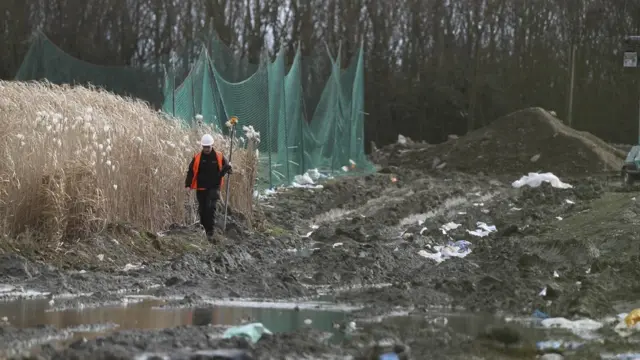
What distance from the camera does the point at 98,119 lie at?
14711mm

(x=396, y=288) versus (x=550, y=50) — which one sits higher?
(x=550, y=50)

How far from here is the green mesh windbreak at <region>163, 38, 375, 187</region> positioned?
20344mm

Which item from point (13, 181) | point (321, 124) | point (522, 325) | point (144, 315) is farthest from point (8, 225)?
point (321, 124)

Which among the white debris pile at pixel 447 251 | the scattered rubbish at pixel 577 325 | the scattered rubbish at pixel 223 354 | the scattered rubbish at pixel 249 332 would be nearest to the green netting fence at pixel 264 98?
the white debris pile at pixel 447 251

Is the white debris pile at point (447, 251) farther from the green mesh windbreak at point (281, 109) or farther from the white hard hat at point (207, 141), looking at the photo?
the green mesh windbreak at point (281, 109)

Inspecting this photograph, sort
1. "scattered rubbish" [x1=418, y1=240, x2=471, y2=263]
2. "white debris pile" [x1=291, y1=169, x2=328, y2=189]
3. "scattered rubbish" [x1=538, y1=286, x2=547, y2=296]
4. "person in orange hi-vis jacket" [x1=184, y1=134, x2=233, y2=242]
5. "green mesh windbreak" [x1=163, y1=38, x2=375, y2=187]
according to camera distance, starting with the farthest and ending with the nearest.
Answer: "white debris pile" [x1=291, y1=169, x2=328, y2=189]
"green mesh windbreak" [x1=163, y1=38, x2=375, y2=187]
"person in orange hi-vis jacket" [x1=184, y1=134, x2=233, y2=242]
"scattered rubbish" [x1=418, y1=240, x2=471, y2=263]
"scattered rubbish" [x1=538, y1=286, x2=547, y2=296]

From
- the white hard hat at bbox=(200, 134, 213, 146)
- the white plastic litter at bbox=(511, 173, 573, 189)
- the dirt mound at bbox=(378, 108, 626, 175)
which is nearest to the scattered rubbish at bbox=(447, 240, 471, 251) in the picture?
the white hard hat at bbox=(200, 134, 213, 146)

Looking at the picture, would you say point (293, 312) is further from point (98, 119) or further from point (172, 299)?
point (98, 119)

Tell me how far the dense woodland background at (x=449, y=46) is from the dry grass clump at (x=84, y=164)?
2253cm

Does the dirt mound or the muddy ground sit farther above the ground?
the dirt mound

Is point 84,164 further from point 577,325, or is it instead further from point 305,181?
point 305,181

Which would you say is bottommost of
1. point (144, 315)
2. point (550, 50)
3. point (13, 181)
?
point (144, 315)

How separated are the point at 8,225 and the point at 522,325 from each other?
19.3ft

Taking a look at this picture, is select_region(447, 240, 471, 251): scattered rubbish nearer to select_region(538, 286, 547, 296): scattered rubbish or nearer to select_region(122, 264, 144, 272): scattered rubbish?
Answer: select_region(538, 286, 547, 296): scattered rubbish
